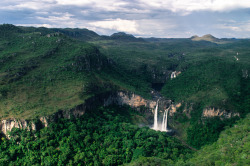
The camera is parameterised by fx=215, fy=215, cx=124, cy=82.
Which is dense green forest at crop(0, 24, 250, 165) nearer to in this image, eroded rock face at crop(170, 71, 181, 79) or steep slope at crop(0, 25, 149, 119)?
steep slope at crop(0, 25, 149, 119)

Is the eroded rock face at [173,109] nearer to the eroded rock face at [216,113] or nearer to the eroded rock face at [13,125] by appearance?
the eroded rock face at [216,113]

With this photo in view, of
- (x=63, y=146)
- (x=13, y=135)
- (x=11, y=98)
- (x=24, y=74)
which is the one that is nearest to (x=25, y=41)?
(x=24, y=74)

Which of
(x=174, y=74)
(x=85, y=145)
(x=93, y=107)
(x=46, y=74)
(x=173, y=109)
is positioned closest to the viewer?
(x=85, y=145)

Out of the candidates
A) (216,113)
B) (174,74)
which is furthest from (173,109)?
(174,74)

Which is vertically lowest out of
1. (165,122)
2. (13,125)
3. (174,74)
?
(165,122)

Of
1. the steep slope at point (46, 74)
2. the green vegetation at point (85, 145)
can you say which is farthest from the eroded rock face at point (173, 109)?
the green vegetation at point (85, 145)

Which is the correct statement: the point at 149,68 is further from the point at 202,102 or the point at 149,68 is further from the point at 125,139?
the point at 125,139

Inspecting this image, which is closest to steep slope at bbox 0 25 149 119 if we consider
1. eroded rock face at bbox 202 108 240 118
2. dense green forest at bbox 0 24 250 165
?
dense green forest at bbox 0 24 250 165

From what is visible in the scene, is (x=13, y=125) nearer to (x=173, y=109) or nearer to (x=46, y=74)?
(x=46, y=74)

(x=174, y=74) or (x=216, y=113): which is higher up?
(x=174, y=74)

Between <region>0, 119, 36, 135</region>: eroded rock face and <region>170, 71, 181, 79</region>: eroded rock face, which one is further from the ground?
<region>170, 71, 181, 79</region>: eroded rock face
